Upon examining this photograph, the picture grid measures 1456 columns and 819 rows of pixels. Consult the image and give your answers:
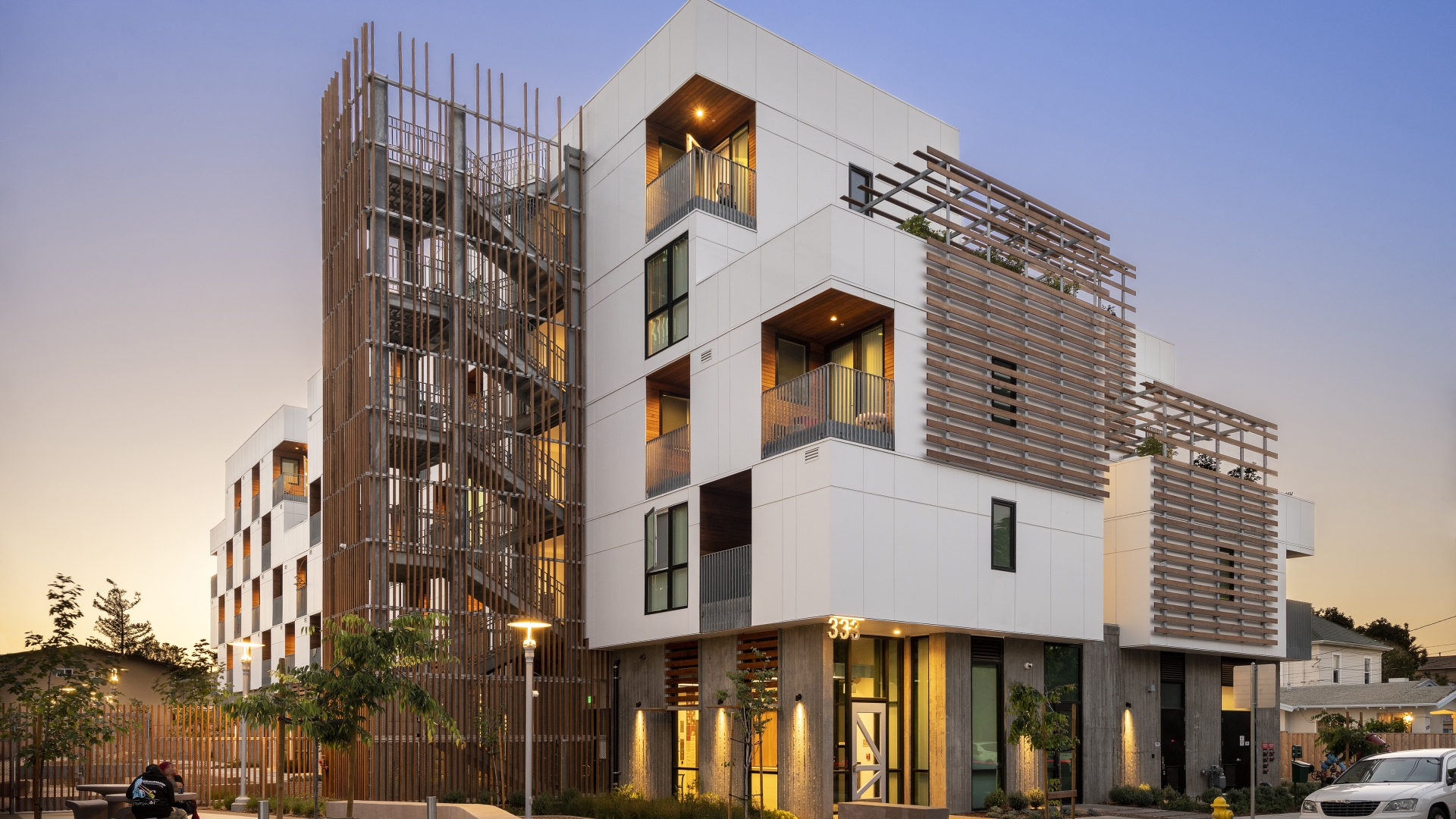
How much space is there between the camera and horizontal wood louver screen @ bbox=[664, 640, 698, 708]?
27.1 metres

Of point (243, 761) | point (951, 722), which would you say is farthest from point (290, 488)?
point (951, 722)

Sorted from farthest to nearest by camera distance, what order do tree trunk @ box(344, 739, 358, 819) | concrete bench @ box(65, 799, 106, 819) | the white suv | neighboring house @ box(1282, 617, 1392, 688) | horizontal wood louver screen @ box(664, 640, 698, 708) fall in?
neighboring house @ box(1282, 617, 1392, 688), horizontal wood louver screen @ box(664, 640, 698, 708), concrete bench @ box(65, 799, 106, 819), tree trunk @ box(344, 739, 358, 819), the white suv

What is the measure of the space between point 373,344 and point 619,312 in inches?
221

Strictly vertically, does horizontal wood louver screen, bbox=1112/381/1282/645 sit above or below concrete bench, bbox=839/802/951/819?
above

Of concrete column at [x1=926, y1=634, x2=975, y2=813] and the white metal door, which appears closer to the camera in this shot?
the white metal door

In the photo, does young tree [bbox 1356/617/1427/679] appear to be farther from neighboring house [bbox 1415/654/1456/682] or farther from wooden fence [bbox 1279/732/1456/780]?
wooden fence [bbox 1279/732/1456/780]

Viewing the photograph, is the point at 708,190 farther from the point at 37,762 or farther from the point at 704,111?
the point at 37,762

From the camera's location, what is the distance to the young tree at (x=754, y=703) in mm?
22984

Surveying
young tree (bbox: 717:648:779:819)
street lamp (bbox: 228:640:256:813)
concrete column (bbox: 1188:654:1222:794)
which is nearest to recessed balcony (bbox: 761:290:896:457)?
young tree (bbox: 717:648:779:819)

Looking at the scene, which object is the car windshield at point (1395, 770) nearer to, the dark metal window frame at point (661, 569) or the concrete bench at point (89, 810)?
the dark metal window frame at point (661, 569)

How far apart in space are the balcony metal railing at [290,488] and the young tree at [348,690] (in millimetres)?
32386

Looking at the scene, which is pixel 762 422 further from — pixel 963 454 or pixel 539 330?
pixel 539 330

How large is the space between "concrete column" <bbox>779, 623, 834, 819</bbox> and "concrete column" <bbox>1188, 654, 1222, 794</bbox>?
12.2 metres

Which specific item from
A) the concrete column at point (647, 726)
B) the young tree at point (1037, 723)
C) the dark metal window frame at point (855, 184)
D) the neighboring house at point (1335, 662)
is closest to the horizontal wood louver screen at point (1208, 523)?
the young tree at point (1037, 723)
